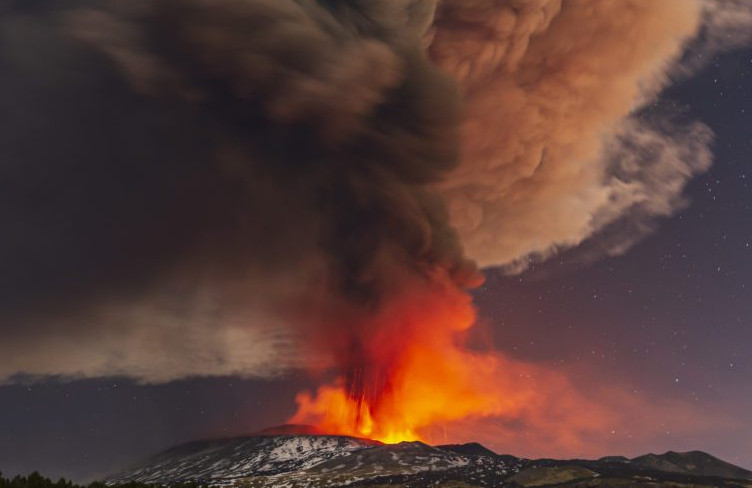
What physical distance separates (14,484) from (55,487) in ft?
26.0

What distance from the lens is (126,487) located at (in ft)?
275

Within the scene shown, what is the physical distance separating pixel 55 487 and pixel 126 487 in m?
9.20

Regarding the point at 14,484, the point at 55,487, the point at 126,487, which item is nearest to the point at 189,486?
the point at 126,487

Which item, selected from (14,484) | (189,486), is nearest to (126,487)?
(189,486)

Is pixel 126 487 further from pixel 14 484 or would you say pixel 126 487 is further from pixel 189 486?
pixel 14 484

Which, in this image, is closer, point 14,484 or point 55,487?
point 14,484

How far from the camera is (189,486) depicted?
282ft

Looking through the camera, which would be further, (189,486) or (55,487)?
(189,486)

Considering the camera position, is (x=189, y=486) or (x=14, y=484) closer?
(x=14, y=484)

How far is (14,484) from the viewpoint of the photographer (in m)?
71.6

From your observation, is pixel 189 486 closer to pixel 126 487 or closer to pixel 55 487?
pixel 126 487

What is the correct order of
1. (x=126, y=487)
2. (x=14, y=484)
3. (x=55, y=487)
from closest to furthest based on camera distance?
(x=14, y=484) < (x=55, y=487) < (x=126, y=487)

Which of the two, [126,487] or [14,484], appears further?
[126,487]

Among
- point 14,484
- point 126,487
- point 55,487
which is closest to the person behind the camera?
point 14,484
